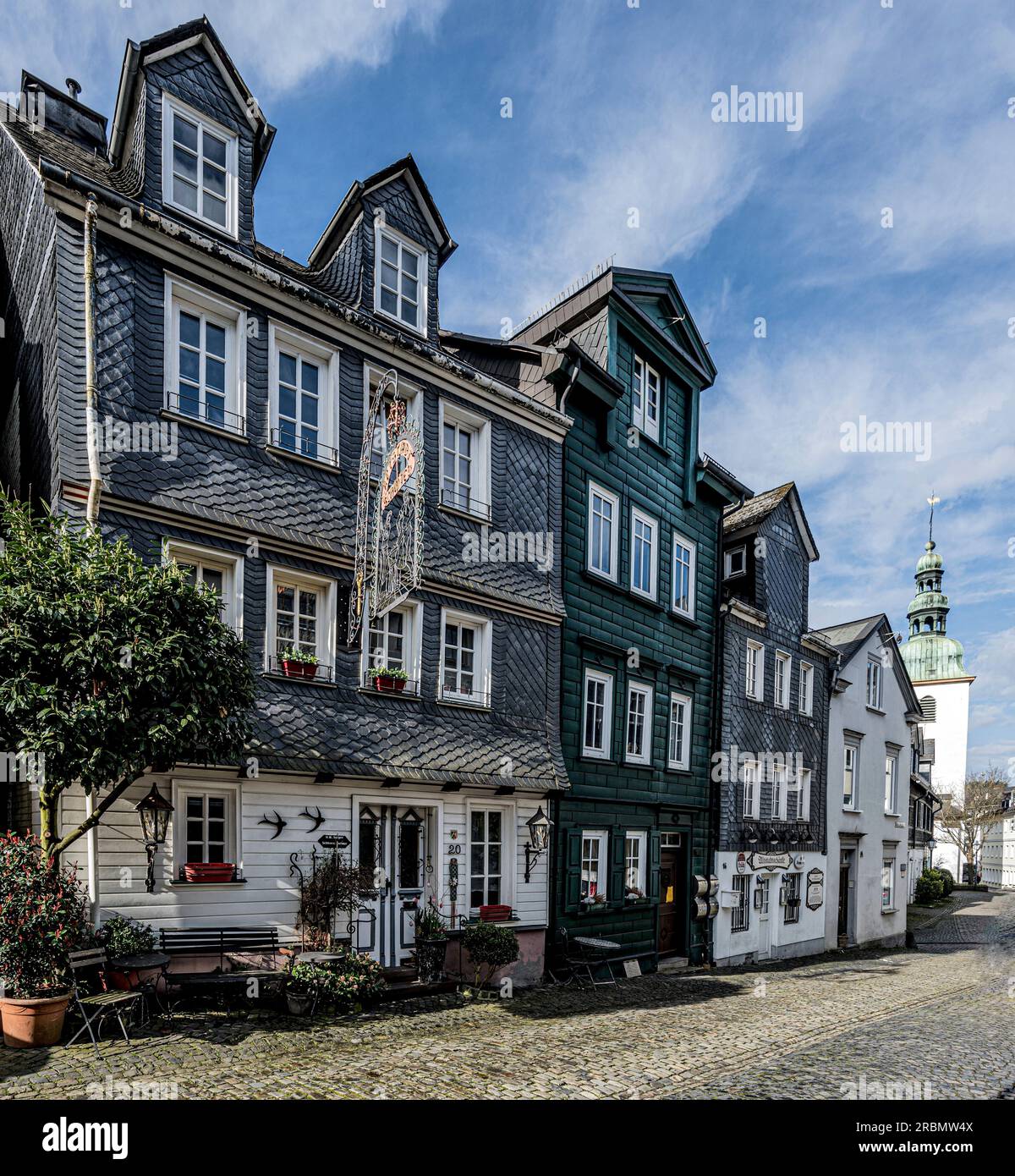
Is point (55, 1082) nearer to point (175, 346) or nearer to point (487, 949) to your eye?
point (487, 949)

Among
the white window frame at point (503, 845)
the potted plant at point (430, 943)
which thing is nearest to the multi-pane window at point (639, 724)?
the white window frame at point (503, 845)

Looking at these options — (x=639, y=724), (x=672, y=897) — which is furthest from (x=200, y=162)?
(x=672, y=897)

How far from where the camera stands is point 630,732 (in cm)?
1853

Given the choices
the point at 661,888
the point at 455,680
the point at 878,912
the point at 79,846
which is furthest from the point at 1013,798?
the point at 79,846

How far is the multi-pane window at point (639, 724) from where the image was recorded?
18406mm

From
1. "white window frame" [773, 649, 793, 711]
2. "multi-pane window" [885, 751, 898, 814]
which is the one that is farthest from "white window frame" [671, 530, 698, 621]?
"multi-pane window" [885, 751, 898, 814]

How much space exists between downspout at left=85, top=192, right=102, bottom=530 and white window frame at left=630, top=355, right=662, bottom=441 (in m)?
11.5

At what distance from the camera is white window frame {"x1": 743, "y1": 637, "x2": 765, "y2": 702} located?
76.8 ft

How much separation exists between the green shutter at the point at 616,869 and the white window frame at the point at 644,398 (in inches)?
338

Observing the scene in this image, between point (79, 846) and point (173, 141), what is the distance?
29.0 ft

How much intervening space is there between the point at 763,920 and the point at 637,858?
682 centimetres

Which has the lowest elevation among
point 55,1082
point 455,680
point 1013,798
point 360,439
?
point 1013,798

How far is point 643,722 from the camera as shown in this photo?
1897cm

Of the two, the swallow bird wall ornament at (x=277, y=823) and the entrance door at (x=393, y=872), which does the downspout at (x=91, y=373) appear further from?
the entrance door at (x=393, y=872)
